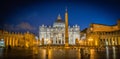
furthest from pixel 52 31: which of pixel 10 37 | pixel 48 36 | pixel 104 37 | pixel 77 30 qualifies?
pixel 10 37

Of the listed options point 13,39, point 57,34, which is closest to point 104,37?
point 13,39

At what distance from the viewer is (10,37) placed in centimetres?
6750

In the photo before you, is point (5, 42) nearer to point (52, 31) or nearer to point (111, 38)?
point (111, 38)

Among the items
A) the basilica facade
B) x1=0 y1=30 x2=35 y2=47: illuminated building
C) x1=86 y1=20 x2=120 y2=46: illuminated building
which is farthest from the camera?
the basilica facade

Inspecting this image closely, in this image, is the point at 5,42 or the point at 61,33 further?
the point at 61,33

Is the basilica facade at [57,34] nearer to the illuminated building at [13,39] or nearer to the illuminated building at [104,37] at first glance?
the illuminated building at [104,37]

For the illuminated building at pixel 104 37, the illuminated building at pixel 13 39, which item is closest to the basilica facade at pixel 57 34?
the illuminated building at pixel 104 37

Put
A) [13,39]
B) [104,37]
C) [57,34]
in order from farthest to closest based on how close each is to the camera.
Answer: [57,34] < [104,37] < [13,39]

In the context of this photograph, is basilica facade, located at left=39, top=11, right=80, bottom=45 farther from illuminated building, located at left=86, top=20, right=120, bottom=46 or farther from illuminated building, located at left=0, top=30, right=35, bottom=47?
illuminated building, located at left=0, top=30, right=35, bottom=47

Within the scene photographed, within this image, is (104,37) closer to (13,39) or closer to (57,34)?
(13,39)

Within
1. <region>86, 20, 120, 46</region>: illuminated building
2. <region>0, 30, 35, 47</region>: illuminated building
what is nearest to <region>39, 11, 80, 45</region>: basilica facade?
<region>86, 20, 120, 46</region>: illuminated building

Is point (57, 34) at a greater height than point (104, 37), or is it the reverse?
point (57, 34)

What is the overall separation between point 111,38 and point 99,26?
70.1ft

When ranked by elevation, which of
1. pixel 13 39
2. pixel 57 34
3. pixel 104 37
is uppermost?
pixel 57 34
